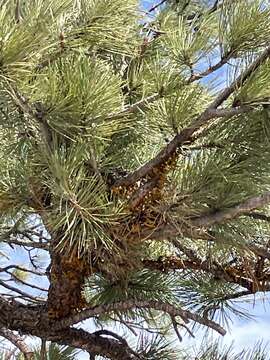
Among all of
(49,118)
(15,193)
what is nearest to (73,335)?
(15,193)

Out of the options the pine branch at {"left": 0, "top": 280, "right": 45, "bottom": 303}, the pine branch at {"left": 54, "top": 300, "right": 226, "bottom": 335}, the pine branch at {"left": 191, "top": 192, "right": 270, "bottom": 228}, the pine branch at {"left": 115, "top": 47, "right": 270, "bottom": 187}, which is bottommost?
the pine branch at {"left": 54, "top": 300, "right": 226, "bottom": 335}

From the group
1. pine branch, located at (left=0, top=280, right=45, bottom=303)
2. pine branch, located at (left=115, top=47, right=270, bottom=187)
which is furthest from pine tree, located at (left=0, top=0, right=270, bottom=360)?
pine branch, located at (left=0, top=280, right=45, bottom=303)

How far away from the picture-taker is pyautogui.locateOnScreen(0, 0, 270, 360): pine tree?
819 millimetres

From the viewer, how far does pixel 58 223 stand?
33.3 inches

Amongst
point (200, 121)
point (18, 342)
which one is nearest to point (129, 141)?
point (200, 121)

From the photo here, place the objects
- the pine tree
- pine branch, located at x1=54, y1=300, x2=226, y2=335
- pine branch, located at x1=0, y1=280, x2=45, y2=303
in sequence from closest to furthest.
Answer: the pine tree, pine branch, located at x1=54, y1=300, x2=226, y2=335, pine branch, located at x1=0, y1=280, x2=45, y2=303

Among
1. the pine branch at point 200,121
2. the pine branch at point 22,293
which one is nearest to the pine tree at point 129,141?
the pine branch at point 200,121

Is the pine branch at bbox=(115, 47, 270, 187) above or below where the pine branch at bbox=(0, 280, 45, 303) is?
above

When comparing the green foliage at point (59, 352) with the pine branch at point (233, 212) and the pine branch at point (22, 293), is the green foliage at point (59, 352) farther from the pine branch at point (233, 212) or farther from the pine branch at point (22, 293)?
the pine branch at point (233, 212)

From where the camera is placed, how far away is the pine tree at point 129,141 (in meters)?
0.82

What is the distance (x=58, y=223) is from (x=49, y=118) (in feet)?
0.40

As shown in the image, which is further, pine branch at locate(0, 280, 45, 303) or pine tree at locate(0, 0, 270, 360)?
pine branch at locate(0, 280, 45, 303)

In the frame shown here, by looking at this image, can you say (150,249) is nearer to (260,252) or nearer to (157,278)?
(157,278)

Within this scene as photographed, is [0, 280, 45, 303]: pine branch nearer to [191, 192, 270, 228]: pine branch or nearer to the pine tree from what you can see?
the pine tree
